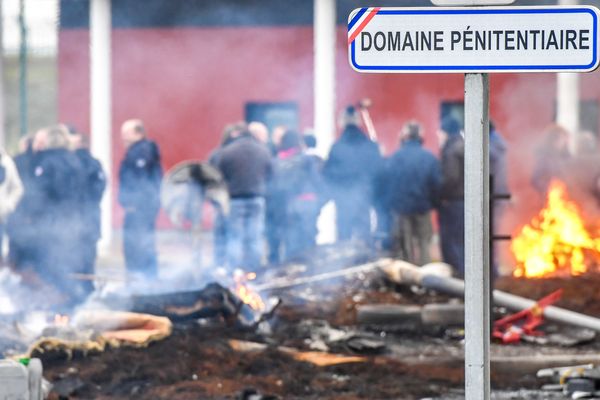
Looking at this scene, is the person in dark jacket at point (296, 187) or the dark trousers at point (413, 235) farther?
the person in dark jacket at point (296, 187)

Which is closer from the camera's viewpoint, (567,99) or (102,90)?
(567,99)

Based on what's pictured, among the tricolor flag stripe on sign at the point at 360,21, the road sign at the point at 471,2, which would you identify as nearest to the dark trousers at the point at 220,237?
the tricolor flag stripe on sign at the point at 360,21

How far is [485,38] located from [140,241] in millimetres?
10143

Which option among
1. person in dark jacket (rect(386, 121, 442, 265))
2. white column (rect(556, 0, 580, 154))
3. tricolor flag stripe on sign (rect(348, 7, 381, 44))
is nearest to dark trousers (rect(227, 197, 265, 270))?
person in dark jacket (rect(386, 121, 442, 265))

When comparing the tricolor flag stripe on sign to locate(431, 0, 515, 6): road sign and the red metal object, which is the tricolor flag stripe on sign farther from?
the red metal object

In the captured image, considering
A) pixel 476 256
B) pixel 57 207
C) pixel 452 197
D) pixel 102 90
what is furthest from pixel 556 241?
pixel 476 256

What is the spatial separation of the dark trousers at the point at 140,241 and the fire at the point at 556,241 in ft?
13.3

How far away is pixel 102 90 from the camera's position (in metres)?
20.0

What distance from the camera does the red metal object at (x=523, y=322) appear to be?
11.5 metres

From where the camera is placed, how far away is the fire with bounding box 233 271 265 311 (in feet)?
39.5

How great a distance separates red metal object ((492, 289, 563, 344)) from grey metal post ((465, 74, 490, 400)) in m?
6.41

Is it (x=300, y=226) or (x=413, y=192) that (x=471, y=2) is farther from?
(x=300, y=226)

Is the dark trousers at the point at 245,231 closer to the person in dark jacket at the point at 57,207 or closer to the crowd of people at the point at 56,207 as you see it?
the crowd of people at the point at 56,207

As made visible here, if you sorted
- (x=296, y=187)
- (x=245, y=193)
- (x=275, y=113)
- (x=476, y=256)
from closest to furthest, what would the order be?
(x=476, y=256) < (x=245, y=193) < (x=296, y=187) < (x=275, y=113)
